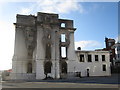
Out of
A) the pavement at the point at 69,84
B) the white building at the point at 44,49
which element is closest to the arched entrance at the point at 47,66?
the white building at the point at 44,49

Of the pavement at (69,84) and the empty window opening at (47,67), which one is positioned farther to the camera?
the empty window opening at (47,67)

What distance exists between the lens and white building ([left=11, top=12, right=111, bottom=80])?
131ft

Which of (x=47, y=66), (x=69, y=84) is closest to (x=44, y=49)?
(x=47, y=66)

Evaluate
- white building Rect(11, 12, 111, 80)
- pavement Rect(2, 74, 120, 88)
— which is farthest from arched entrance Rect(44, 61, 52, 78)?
pavement Rect(2, 74, 120, 88)

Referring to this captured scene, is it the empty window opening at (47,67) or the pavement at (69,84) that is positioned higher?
the empty window opening at (47,67)

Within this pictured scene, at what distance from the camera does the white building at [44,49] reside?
131 feet

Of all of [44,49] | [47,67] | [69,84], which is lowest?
[69,84]

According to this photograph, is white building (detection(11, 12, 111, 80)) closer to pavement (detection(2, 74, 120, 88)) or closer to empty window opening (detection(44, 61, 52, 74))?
empty window opening (detection(44, 61, 52, 74))

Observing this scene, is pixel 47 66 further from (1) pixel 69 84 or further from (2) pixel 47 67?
(1) pixel 69 84

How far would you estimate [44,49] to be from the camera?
40938 millimetres

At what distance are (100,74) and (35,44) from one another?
18.2m

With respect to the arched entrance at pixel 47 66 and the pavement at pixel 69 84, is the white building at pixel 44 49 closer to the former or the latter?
the arched entrance at pixel 47 66

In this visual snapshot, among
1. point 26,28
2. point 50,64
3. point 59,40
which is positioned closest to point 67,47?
point 59,40

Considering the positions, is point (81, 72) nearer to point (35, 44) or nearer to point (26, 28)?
point (35, 44)
